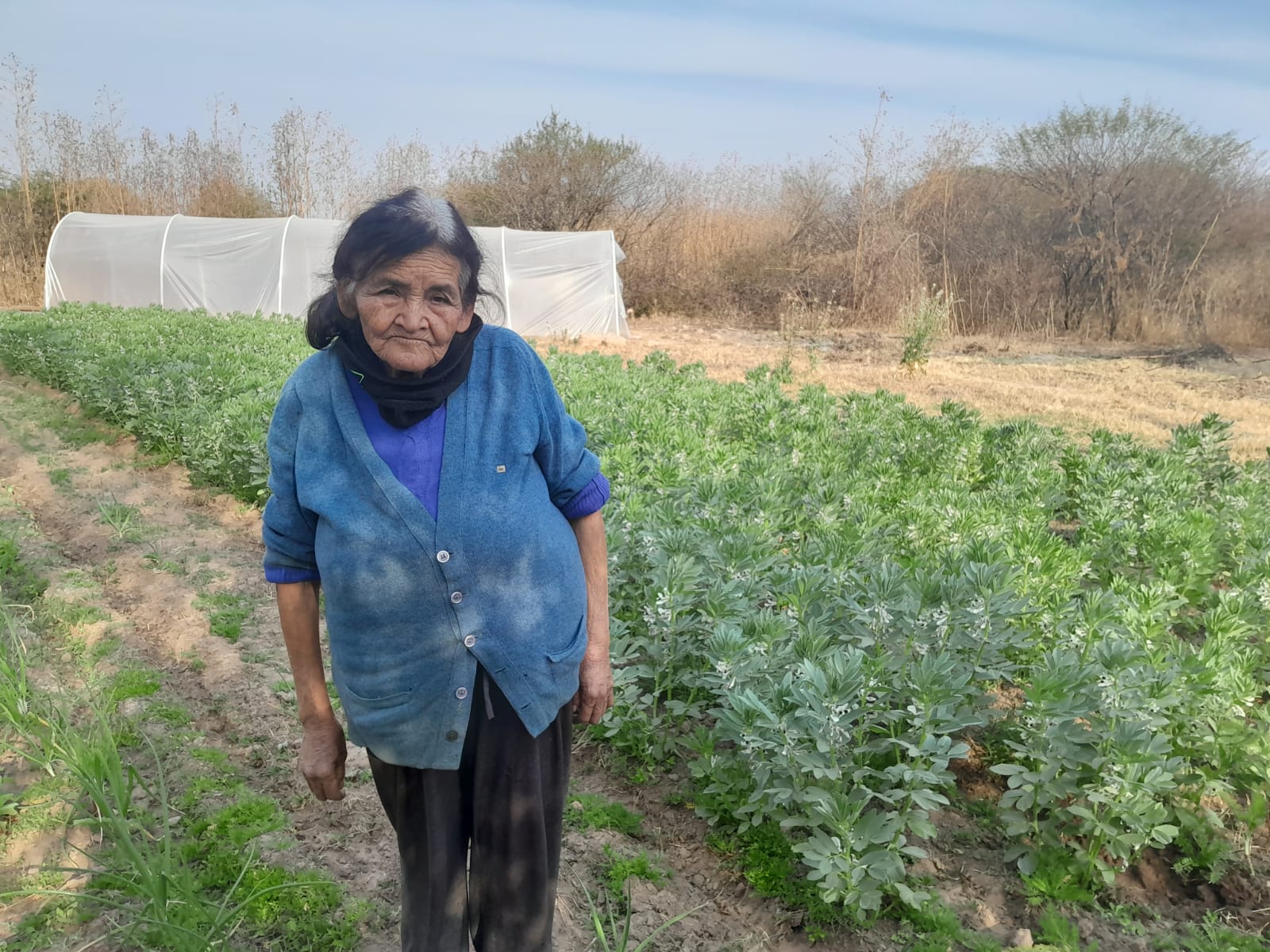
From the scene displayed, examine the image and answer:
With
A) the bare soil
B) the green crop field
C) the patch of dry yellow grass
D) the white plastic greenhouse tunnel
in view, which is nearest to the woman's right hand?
the bare soil

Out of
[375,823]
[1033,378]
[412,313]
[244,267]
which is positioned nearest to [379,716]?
[412,313]

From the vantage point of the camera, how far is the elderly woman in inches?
68.9

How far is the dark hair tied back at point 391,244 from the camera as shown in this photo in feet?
5.79

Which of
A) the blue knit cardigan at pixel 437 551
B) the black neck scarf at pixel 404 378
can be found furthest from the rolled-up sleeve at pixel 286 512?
the black neck scarf at pixel 404 378

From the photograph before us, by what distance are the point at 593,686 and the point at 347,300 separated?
3.32 ft

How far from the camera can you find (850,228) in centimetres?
2597

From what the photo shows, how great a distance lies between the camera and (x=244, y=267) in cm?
2031

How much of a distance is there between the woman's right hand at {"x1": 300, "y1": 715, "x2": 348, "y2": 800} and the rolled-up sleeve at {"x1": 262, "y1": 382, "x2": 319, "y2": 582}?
359 millimetres

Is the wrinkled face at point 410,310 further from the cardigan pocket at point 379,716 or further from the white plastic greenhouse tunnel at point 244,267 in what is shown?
the white plastic greenhouse tunnel at point 244,267

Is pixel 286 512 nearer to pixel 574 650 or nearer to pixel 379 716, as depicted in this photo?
pixel 379 716

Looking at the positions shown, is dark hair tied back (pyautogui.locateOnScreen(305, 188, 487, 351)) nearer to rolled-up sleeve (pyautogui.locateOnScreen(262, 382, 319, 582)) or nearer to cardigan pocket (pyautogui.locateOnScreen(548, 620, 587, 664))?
rolled-up sleeve (pyautogui.locateOnScreen(262, 382, 319, 582))

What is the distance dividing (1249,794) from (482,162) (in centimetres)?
2926

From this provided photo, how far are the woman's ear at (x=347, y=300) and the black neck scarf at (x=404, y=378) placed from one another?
19 millimetres

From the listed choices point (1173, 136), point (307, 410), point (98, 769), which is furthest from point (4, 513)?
point (1173, 136)
